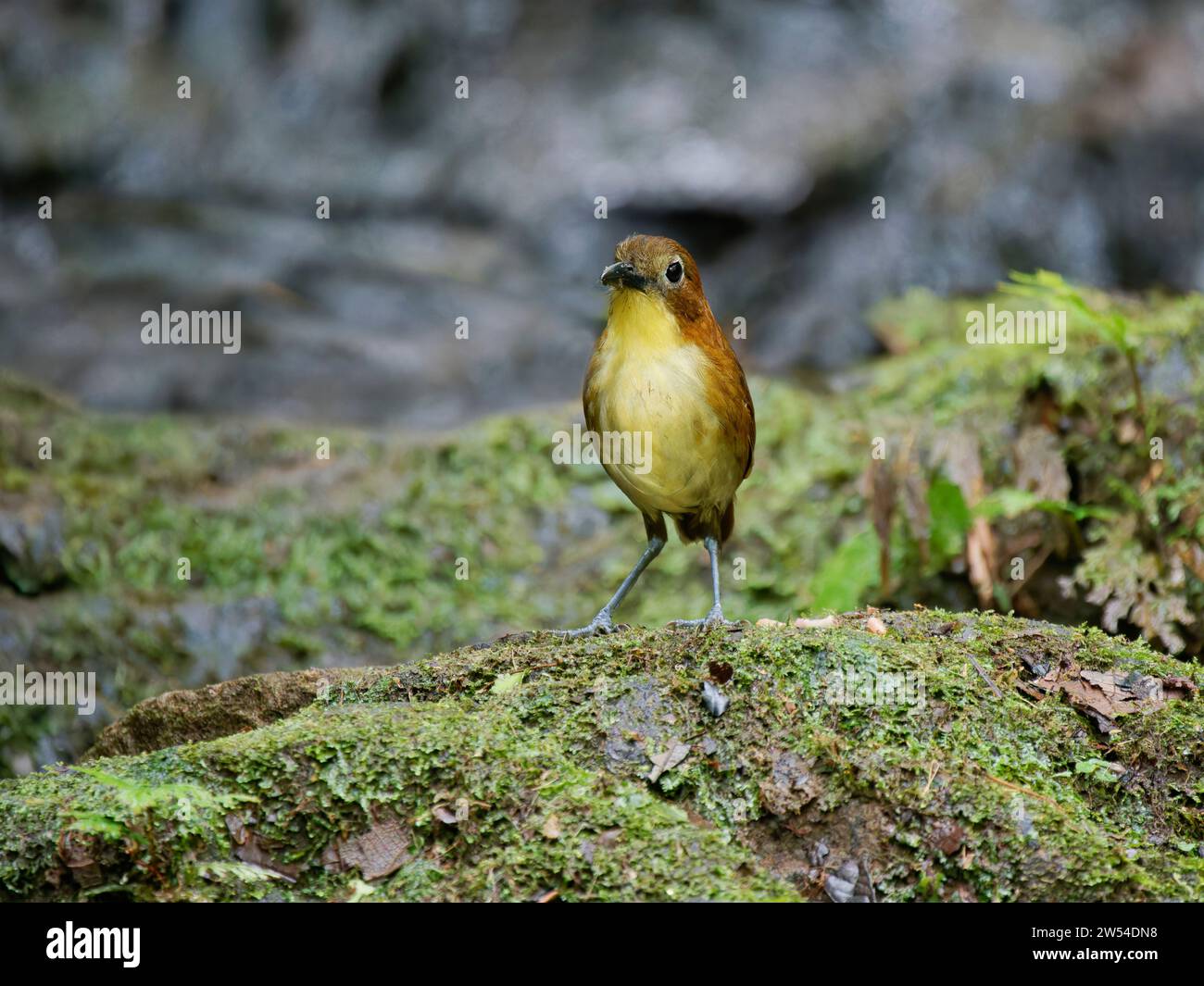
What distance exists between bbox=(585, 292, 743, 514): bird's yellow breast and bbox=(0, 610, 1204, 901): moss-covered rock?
34.9 inches

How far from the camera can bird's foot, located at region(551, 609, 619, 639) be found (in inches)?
174

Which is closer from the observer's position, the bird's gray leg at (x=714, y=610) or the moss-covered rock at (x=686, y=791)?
the moss-covered rock at (x=686, y=791)

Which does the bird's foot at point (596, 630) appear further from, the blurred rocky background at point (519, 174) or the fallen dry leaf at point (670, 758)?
the blurred rocky background at point (519, 174)

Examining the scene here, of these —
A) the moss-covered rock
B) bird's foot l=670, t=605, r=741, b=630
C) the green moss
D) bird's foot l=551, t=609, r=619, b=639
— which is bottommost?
the moss-covered rock

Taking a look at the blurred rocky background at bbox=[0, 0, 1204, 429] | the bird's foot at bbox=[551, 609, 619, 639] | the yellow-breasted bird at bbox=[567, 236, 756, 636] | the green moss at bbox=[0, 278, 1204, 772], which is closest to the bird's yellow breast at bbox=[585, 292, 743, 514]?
the yellow-breasted bird at bbox=[567, 236, 756, 636]

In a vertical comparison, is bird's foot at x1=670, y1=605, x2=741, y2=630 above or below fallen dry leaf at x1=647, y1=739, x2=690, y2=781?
above

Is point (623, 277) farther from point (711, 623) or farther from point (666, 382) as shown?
point (711, 623)

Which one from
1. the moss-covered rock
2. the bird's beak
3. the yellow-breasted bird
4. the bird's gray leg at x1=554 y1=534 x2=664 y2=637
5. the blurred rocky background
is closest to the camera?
the moss-covered rock

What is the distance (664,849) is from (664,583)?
487cm

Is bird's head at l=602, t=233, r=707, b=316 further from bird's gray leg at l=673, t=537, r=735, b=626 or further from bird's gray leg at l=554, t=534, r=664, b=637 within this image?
bird's gray leg at l=554, t=534, r=664, b=637

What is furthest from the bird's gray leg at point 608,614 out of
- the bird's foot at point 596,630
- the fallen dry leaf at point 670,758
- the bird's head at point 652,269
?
the bird's head at point 652,269

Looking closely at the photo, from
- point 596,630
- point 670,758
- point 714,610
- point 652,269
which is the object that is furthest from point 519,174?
point 670,758

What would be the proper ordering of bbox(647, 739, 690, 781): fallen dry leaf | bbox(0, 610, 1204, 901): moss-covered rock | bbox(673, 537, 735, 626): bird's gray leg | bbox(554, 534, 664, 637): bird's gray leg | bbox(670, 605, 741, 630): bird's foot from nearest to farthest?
bbox(0, 610, 1204, 901): moss-covered rock → bbox(647, 739, 690, 781): fallen dry leaf → bbox(670, 605, 741, 630): bird's foot → bbox(673, 537, 735, 626): bird's gray leg → bbox(554, 534, 664, 637): bird's gray leg

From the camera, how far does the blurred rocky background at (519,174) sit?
10.2m
